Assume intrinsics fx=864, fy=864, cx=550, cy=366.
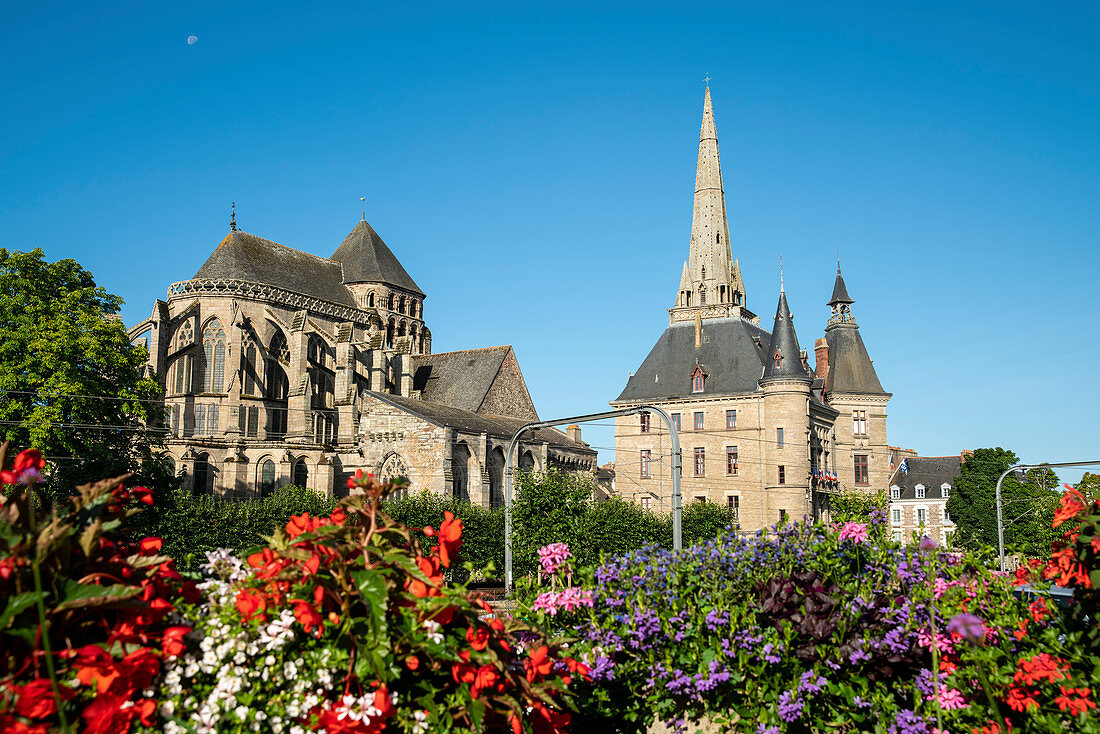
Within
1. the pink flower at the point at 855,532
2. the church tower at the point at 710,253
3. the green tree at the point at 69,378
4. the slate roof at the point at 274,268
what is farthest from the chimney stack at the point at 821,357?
the pink flower at the point at 855,532

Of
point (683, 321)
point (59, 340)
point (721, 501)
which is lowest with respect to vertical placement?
point (721, 501)

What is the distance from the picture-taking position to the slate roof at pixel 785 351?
162 feet

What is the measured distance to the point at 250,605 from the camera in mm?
3746

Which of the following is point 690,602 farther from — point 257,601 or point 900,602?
point 257,601

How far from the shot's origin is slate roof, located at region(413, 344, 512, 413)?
49.7 metres

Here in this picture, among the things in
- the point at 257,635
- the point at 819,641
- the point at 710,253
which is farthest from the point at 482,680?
the point at 710,253

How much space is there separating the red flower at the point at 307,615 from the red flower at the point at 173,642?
1.50 ft

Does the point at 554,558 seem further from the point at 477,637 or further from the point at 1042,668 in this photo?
the point at 1042,668

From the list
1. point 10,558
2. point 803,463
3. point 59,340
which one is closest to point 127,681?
point 10,558

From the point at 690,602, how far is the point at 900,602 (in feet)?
5.31

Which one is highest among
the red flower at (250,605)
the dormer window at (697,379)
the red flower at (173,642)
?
the dormer window at (697,379)

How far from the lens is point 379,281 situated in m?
59.5

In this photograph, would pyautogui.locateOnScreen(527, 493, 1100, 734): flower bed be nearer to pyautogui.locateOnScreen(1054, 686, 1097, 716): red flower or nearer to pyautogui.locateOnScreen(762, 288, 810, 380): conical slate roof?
pyautogui.locateOnScreen(1054, 686, 1097, 716): red flower

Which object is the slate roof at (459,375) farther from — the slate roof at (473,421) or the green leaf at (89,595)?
the green leaf at (89,595)
